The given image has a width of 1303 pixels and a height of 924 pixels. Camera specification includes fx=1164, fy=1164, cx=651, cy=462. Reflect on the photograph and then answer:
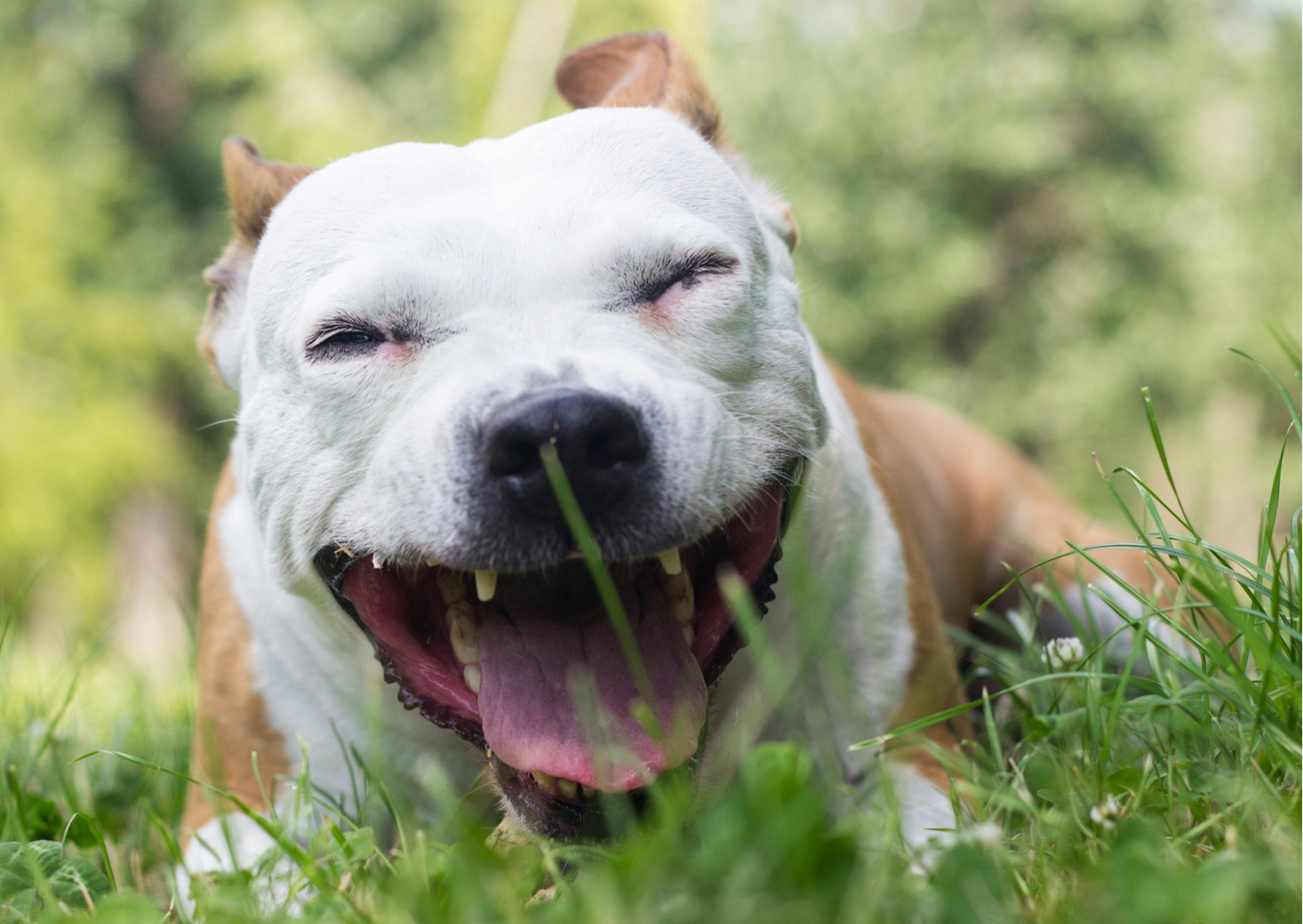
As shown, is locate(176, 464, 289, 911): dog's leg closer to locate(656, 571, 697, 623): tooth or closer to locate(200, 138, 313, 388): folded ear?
locate(200, 138, 313, 388): folded ear

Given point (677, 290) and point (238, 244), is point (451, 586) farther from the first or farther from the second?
point (238, 244)

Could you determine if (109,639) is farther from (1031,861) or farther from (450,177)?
(1031,861)

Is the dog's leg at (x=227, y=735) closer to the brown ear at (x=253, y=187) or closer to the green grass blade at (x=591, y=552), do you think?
the brown ear at (x=253, y=187)

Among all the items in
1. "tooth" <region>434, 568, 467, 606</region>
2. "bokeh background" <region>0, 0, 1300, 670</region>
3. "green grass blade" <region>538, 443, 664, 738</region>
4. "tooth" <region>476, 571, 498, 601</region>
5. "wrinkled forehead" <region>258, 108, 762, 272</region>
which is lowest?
"bokeh background" <region>0, 0, 1300, 670</region>

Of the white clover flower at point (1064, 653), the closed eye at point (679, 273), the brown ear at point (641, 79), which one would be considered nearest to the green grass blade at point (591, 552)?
the closed eye at point (679, 273)

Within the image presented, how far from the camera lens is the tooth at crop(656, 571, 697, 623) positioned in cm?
197

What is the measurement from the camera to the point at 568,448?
64.0 inches

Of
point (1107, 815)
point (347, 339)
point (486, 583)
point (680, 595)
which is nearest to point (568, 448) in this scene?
point (486, 583)

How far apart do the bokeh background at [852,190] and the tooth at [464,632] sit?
12.8 metres

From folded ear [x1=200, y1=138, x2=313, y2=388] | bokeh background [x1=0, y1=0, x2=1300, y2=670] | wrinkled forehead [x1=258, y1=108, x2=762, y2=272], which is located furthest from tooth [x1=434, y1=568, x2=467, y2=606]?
bokeh background [x1=0, y1=0, x2=1300, y2=670]

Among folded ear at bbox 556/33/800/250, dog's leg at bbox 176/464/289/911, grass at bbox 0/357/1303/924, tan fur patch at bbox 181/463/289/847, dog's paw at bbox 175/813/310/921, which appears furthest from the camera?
folded ear at bbox 556/33/800/250

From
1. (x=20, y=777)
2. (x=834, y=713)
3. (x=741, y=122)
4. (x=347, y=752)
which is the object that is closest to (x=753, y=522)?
(x=834, y=713)

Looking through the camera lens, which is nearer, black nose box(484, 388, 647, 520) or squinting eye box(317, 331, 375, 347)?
black nose box(484, 388, 647, 520)

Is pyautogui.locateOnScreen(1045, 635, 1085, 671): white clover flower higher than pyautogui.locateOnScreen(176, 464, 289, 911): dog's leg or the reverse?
higher
